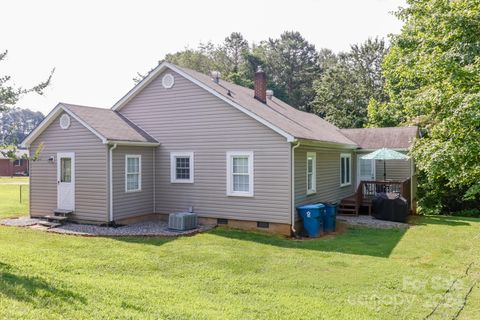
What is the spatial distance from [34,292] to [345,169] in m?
15.4

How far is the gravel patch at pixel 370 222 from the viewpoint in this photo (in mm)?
14034

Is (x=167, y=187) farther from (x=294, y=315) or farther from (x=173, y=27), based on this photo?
(x=294, y=315)

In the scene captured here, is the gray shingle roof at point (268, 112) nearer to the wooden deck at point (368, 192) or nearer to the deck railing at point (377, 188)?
the deck railing at point (377, 188)

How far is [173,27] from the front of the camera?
1574 cm

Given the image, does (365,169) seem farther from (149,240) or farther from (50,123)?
(50,123)

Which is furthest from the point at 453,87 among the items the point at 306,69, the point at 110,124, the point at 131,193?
the point at 306,69

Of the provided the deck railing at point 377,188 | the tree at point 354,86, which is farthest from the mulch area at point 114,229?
the tree at point 354,86

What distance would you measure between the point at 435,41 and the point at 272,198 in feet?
20.9

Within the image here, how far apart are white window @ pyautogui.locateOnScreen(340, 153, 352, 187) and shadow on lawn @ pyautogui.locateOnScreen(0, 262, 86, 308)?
1414 cm

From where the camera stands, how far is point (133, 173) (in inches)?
551

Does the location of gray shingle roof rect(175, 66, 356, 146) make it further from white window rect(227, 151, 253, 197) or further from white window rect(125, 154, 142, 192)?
white window rect(125, 154, 142, 192)

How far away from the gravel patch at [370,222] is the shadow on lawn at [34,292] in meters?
11.1

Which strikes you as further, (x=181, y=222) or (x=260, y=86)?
(x=260, y=86)

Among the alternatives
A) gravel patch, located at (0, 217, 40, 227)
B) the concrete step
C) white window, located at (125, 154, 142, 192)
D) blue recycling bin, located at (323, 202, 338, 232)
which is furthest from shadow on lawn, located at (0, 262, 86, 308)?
blue recycling bin, located at (323, 202, 338, 232)
